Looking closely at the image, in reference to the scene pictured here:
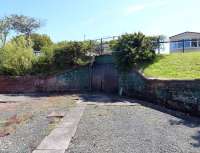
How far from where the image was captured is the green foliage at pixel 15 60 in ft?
74.5

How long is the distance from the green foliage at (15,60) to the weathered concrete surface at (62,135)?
38.0 ft

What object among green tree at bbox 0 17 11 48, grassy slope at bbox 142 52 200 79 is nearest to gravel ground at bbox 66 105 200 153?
grassy slope at bbox 142 52 200 79

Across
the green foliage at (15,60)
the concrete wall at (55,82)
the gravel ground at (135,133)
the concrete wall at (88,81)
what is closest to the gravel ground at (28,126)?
the gravel ground at (135,133)

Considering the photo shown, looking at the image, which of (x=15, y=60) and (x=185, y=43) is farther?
(x=185, y=43)

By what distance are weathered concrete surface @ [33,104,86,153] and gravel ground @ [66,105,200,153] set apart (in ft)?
0.59

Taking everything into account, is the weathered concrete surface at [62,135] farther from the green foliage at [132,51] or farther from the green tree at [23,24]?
the green tree at [23,24]

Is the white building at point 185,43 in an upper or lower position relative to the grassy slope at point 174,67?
upper

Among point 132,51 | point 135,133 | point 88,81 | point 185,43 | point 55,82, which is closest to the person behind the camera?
point 135,133

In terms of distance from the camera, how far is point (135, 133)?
887 centimetres

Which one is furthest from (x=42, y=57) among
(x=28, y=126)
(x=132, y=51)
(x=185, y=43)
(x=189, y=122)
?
(x=189, y=122)


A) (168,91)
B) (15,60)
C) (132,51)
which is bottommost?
(168,91)

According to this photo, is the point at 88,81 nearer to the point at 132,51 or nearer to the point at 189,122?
the point at 132,51

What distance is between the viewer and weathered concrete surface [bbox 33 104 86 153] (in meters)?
7.47

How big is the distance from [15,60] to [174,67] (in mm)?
11424
